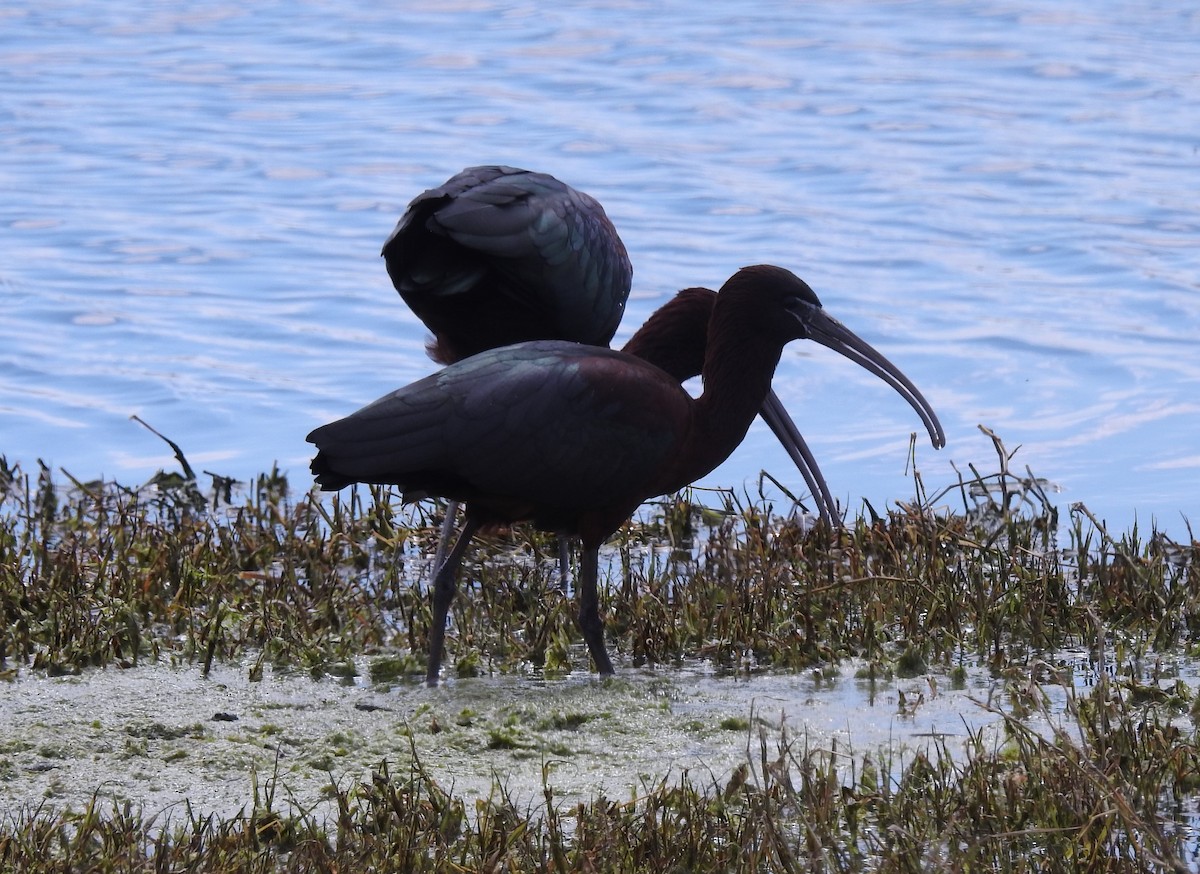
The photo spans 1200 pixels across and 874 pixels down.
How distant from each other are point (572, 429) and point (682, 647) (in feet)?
2.87

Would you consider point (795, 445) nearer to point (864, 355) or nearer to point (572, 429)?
point (864, 355)

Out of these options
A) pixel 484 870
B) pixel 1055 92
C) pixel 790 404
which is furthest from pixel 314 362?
pixel 1055 92

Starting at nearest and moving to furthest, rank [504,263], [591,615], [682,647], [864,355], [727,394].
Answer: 1. [591,615]
2. [727,394]
3. [682,647]
4. [864,355]
5. [504,263]

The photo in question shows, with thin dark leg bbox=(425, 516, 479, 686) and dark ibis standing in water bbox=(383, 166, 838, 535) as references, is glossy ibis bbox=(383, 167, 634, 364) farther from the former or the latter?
thin dark leg bbox=(425, 516, 479, 686)

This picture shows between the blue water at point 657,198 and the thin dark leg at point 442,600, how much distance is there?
4029mm

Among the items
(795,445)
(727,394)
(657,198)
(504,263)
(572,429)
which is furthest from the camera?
(657,198)

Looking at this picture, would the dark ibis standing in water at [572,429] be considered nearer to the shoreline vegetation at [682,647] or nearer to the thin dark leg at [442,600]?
the thin dark leg at [442,600]

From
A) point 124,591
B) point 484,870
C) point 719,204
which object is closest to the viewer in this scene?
point 484,870

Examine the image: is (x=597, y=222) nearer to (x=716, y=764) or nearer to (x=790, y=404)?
(x=716, y=764)

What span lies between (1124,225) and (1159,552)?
10.5m

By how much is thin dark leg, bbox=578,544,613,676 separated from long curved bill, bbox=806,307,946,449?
0.99 metres

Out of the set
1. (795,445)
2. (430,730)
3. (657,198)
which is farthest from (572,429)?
(657,198)

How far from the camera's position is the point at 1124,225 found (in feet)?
56.2

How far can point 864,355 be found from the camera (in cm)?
639
